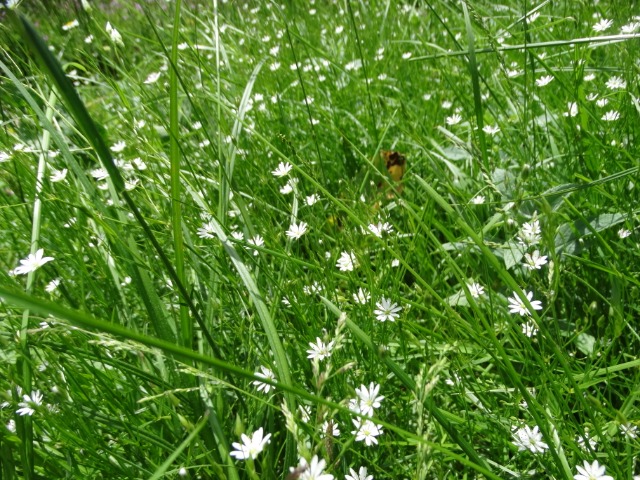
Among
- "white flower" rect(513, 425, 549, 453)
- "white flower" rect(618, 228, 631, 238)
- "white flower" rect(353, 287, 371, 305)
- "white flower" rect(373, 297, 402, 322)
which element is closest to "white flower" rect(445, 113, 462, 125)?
"white flower" rect(618, 228, 631, 238)

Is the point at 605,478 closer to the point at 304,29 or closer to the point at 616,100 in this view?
the point at 616,100

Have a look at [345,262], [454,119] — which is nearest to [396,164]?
[454,119]

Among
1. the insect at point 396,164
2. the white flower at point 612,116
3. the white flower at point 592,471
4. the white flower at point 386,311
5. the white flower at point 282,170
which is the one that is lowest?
the white flower at point 592,471

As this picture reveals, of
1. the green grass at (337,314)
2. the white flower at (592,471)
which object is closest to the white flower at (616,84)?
the green grass at (337,314)

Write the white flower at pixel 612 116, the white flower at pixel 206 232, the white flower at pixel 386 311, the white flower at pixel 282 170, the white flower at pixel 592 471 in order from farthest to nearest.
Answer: the white flower at pixel 612 116, the white flower at pixel 282 170, the white flower at pixel 206 232, the white flower at pixel 386 311, the white flower at pixel 592 471

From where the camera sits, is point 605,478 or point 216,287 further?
point 216,287

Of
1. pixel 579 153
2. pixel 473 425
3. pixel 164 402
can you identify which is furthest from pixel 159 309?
pixel 579 153

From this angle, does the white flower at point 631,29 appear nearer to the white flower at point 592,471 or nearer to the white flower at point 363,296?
the white flower at point 363,296

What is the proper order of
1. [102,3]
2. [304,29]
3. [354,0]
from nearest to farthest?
[304,29] < [354,0] < [102,3]
